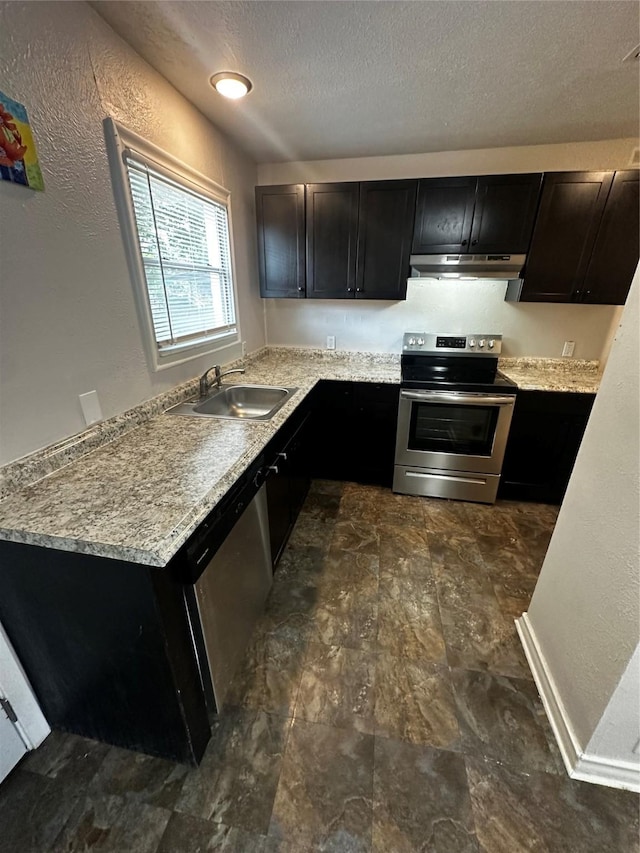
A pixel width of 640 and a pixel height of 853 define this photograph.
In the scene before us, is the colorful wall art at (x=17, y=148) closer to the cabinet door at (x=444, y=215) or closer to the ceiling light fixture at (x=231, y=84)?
the ceiling light fixture at (x=231, y=84)

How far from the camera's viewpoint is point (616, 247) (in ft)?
7.26

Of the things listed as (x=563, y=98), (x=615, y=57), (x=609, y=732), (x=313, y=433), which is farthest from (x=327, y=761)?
(x=563, y=98)

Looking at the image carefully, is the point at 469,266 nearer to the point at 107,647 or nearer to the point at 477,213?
the point at 477,213

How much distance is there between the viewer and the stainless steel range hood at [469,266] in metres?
2.33

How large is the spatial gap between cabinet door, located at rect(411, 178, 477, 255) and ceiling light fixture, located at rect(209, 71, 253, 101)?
49.6 inches

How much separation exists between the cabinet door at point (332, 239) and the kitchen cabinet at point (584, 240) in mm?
1250

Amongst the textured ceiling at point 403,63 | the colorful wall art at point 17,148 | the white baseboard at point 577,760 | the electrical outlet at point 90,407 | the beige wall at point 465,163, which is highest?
the textured ceiling at point 403,63

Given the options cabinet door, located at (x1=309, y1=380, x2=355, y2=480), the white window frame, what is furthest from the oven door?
the white window frame

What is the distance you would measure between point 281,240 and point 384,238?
80cm

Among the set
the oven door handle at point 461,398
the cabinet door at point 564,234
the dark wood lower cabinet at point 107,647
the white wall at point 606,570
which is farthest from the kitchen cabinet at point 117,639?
the cabinet door at point 564,234

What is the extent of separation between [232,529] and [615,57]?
2.55 meters

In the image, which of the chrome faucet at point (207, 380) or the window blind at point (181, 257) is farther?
the chrome faucet at point (207, 380)

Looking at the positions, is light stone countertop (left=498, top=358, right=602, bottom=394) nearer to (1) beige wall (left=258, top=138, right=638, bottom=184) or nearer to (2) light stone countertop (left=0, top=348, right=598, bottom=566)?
(1) beige wall (left=258, top=138, right=638, bottom=184)

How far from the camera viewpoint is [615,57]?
4.75 feet
